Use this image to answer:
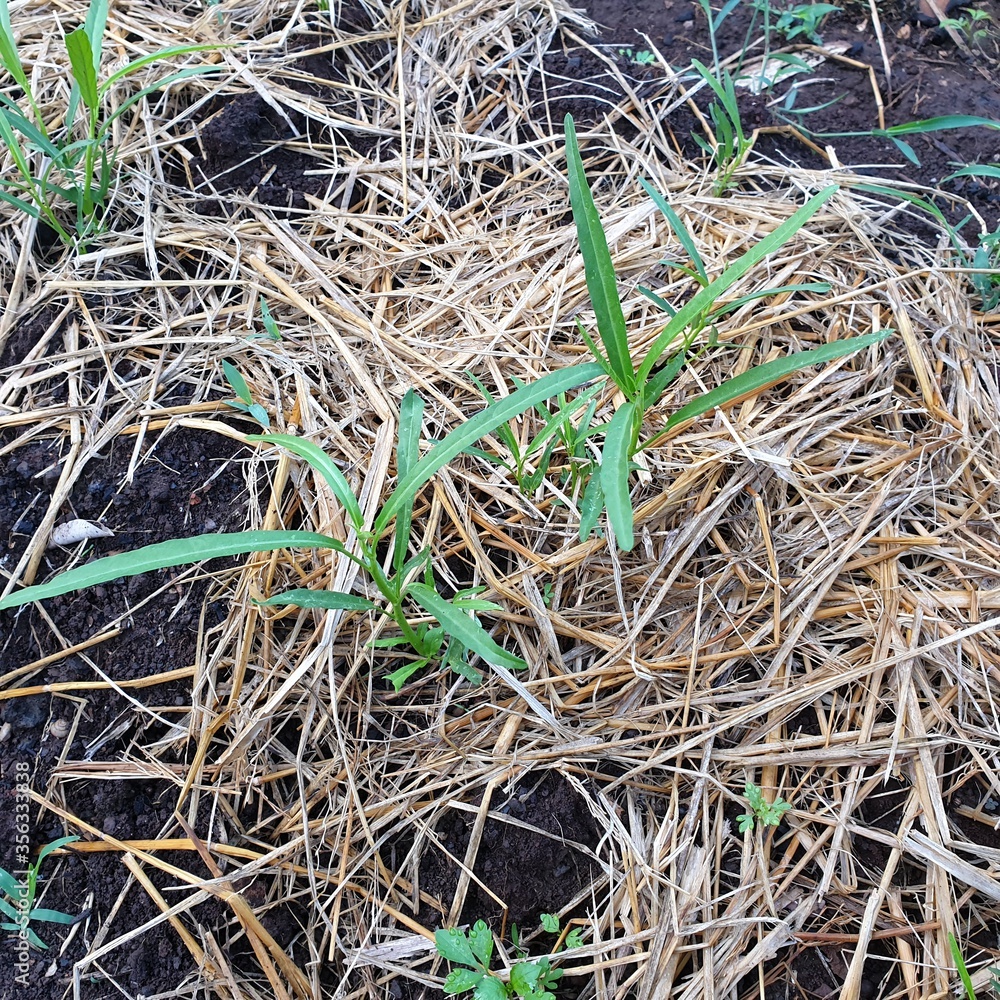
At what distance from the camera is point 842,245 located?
153cm

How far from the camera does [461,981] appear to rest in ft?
3.17

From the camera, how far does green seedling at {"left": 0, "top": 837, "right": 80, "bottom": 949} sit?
1.04 meters

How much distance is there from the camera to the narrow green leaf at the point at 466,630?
966 millimetres

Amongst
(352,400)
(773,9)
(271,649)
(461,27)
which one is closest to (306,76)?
(461,27)

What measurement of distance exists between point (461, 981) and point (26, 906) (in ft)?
2.13

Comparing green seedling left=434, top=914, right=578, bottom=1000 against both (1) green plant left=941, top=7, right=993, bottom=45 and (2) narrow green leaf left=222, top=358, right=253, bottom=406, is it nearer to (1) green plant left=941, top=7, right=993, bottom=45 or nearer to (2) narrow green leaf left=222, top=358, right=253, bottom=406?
(2) narrow green leaf left=222, top=358, right=253, bottom=406

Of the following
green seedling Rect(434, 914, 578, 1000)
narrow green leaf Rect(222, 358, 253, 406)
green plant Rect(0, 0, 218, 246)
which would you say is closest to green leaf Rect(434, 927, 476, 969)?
green seedling Rect(434, 914, 578, 1000)

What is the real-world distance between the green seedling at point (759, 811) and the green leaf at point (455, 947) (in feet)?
1.41

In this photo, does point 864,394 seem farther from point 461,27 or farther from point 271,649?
point 461,27

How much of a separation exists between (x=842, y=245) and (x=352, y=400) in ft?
3.51

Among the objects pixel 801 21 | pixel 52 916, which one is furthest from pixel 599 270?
pixel 801 21

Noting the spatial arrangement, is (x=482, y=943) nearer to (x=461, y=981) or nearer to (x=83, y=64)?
(x=461, y=981)

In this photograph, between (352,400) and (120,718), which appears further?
(352,400)

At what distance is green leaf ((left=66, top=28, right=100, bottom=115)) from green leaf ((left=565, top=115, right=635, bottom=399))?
3.08 ft
